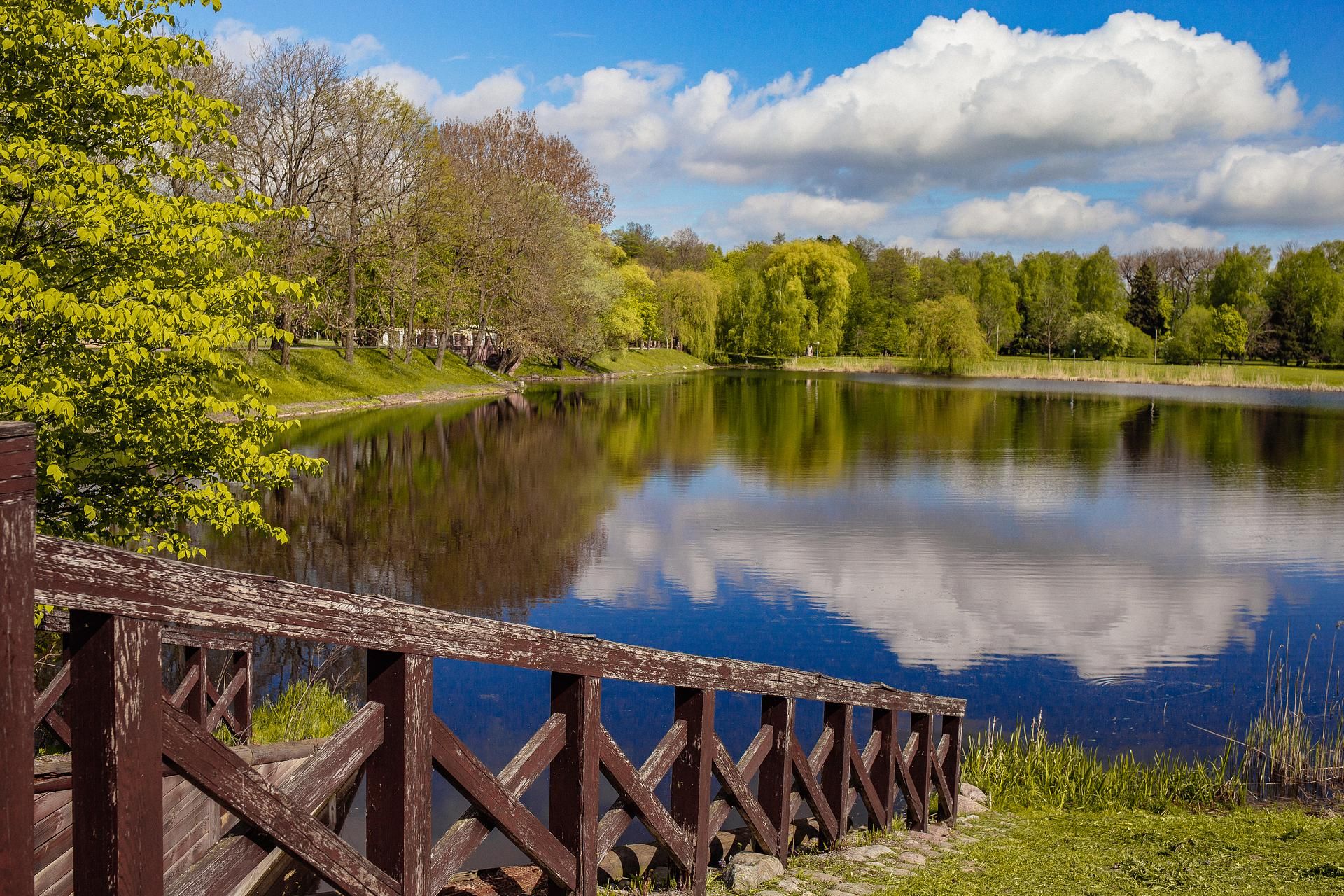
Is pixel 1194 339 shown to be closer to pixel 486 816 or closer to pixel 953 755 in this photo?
pixel 953 755

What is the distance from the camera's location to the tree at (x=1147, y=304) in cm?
11769

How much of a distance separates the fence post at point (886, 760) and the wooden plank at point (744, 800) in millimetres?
1786

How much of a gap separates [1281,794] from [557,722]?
8.61 metres

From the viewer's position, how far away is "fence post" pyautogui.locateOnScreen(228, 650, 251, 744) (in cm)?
838

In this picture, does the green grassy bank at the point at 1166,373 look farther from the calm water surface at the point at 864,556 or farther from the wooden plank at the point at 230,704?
the wooden plank at the point at 230,704

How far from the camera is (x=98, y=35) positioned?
30.8 ft

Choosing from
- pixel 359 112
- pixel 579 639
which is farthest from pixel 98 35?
pixel 359 112

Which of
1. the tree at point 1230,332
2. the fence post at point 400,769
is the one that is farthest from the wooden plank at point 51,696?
the tree at point 1230,332

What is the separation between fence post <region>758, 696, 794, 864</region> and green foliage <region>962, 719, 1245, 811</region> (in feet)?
14.6

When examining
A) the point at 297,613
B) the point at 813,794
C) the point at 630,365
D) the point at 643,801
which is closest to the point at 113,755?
the point at 297,613

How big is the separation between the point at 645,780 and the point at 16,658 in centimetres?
294

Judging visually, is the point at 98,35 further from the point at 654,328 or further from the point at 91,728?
the point at 654,328

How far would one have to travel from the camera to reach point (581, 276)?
6881 centimetres

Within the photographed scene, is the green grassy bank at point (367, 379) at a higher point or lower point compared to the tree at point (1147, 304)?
lower
